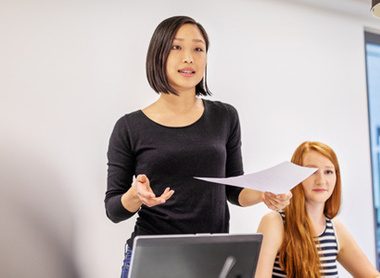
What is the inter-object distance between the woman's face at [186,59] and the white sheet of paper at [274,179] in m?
0.42

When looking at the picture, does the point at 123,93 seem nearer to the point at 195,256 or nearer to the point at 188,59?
the point at 188,59

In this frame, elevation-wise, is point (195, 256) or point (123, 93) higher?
point (123, 93)

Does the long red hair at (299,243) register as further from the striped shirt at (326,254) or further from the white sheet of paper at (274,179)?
the white sheet of paper at (274,179)

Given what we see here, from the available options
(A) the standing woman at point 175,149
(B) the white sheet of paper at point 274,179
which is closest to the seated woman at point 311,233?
(A) the standing woman at point 175,149

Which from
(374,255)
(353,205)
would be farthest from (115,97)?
(374,255)

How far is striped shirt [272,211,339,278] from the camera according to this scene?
1.59m

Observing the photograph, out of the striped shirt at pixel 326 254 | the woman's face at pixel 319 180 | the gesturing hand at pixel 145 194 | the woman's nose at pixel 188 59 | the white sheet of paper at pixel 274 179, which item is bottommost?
the striped shirt at pixel 326 254

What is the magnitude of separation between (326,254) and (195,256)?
99cm

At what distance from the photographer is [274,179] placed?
3.40 ft

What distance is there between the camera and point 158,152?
126 centimetres

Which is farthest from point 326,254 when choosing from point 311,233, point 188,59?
point 188,59

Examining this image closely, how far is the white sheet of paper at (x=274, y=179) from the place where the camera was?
39.0 inches

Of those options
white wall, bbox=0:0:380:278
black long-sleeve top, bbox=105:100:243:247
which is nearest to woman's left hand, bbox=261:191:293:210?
black long-sleeve top, bbox=105:100:243:247

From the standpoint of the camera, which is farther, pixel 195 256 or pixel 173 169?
pixel 173 169
